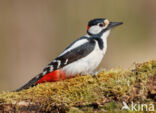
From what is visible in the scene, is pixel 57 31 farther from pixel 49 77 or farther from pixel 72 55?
pixel 49 77

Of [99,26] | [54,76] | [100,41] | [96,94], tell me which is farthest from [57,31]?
[96,94]

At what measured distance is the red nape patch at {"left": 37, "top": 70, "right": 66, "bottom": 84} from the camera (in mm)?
4320

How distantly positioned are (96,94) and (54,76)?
119 centimetres

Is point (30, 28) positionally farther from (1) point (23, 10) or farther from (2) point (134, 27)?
(2) point (134, 27)

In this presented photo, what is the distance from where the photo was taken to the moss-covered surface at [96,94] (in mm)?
3201

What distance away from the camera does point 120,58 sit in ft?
27.4

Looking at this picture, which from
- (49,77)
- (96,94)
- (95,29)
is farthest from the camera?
(95,29)

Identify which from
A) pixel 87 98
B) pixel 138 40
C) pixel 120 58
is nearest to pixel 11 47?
pixel 120 58

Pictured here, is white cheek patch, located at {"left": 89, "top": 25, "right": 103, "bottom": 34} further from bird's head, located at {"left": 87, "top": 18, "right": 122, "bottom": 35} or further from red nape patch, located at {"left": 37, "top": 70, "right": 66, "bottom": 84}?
red nape patch, located at {"left": 37, "top": 70, "right": 66, "bottom": 84}

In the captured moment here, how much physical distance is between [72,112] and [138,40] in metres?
6.23

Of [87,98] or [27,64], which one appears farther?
[27,64]

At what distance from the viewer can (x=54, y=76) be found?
436 cm

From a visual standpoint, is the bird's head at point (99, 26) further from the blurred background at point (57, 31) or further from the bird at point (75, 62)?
the blurred background at point (57, 31)

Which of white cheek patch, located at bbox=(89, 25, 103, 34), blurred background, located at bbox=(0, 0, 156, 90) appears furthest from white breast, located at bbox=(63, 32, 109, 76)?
blurred background, located at bbox=(0, 0, 156, 90)
